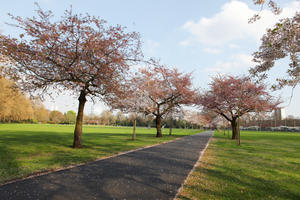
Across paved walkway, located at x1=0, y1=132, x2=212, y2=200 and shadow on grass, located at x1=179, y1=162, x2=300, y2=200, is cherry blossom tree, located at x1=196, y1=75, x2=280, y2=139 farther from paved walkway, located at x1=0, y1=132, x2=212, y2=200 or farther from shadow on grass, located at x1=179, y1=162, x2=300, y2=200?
paved walkway, located at x1=0, y1=132, x2=212, y2=200

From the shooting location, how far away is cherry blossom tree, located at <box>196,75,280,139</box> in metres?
24.8

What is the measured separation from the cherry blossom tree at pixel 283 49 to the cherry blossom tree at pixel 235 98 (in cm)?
1669

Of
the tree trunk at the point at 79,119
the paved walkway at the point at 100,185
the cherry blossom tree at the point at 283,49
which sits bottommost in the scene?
the paved walkway at the point at 100,185

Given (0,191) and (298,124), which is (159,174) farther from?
(298,124)

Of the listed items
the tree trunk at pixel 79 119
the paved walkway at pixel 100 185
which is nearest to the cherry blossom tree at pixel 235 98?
the tree trunk at pixel 79 119

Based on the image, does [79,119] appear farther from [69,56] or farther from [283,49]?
[283,49]

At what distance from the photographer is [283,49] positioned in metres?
7.45

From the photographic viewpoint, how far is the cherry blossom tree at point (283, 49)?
20.3 ft

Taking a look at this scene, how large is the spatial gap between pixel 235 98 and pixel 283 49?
63.6 ft

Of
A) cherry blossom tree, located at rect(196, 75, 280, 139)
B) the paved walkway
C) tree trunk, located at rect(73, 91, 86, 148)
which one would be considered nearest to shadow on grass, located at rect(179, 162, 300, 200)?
the paved walkway

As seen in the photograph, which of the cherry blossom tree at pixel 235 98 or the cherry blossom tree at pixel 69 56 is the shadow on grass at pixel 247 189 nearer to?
the cherry blossom tree at pixel 69 56

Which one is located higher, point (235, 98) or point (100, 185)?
point (235, 98)

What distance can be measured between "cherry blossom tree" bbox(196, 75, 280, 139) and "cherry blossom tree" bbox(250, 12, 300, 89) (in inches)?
657

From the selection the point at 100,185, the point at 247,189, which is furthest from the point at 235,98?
the point at 100,185
